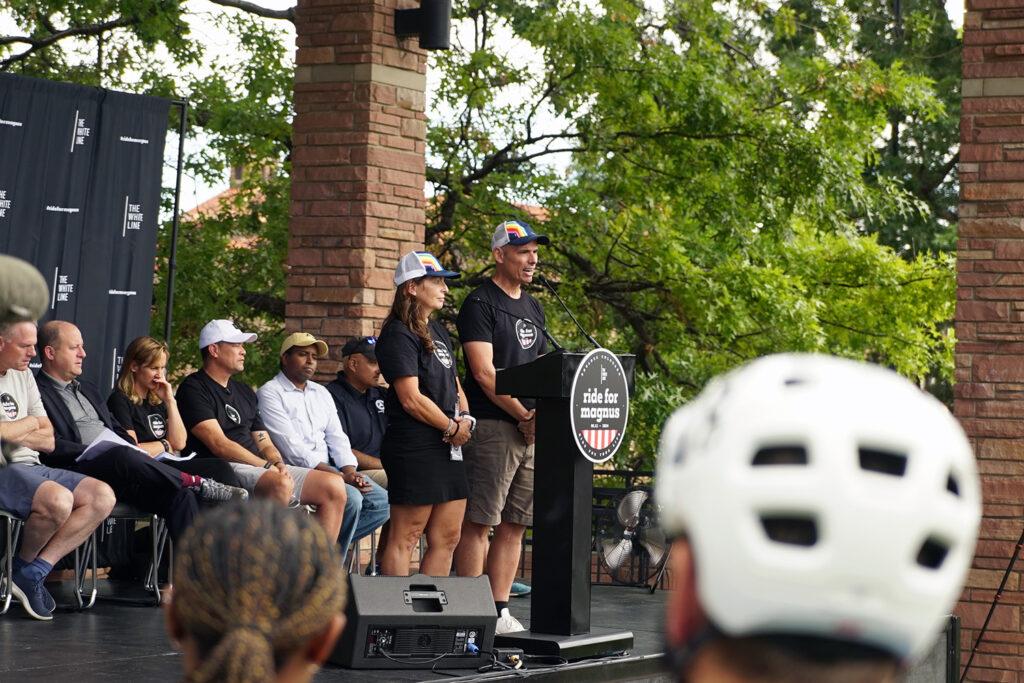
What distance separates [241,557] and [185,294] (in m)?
11.4

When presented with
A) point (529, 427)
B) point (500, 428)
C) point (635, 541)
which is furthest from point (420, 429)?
point (635, 541)

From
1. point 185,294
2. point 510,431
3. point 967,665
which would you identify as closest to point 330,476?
point 510,431

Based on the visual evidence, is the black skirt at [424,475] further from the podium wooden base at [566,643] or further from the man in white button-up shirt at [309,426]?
the man in white button-up shirt at [309,426]

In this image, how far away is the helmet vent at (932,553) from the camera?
1068mm

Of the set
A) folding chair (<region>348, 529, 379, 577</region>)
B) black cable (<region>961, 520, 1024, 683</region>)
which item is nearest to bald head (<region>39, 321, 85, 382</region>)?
folding chair (<region>348, 529, 379, 577</region>)

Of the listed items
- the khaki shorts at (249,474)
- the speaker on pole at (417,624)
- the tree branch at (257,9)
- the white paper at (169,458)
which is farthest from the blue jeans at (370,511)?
the tree branch at (257,9)

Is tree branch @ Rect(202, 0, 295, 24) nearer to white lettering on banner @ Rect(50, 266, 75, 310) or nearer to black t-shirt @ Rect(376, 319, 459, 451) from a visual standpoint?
white lettering on banner @ Rect(50, 266, 75, 310)

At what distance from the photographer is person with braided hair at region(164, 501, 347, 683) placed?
1.50m

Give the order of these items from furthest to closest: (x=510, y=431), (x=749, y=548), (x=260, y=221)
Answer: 1. (x=260, y=221)
2. (x=510, y=431)
3. (x=749, y=548)

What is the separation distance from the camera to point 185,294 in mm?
12578

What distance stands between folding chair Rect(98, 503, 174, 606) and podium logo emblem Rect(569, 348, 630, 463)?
2.38m

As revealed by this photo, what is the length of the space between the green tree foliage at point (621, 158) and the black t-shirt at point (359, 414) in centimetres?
433

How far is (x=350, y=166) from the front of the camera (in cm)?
890

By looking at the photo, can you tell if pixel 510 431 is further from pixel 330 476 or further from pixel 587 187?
pixel 587 187
